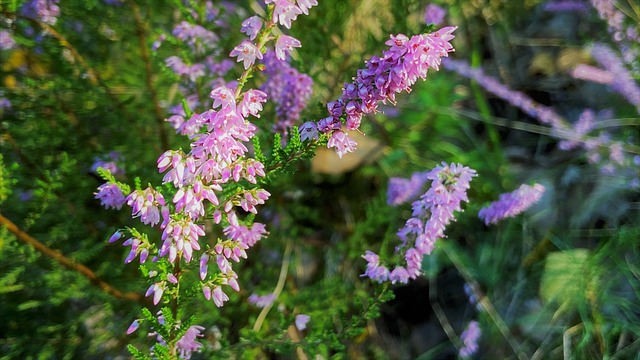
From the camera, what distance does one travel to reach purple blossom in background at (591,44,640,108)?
3.28m

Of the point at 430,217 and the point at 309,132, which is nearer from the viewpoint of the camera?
the point at 309,132

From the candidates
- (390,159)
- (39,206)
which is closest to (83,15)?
(39,206)

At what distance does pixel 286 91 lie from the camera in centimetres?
243

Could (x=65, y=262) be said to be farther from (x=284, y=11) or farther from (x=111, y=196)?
(x=284, y=11)

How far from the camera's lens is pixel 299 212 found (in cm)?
340

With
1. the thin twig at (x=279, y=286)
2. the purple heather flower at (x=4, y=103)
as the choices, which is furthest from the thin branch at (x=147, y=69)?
the thin twig at (x=279, y=286)

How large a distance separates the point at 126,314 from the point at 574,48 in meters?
3.55

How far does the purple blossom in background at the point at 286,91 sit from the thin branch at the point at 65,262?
1.00 meters

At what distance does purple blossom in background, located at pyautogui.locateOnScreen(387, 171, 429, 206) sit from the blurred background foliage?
0.41ft

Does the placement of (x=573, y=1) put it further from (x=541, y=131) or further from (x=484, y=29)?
(x=541, y=131)

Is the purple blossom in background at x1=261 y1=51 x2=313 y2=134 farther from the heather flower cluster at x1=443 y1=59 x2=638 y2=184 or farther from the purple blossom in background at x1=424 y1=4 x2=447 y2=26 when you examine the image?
the heather flower cluster at x1=443 y1=59 x2=638 y2=184

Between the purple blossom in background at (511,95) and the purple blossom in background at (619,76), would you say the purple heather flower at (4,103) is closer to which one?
the purple blossom in background at (511,95)

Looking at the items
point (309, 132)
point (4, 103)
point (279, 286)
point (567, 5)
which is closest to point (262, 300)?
point (279, 286)

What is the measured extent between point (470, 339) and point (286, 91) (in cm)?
144
